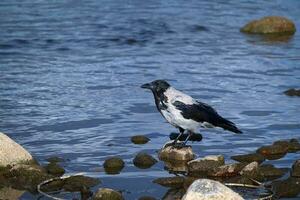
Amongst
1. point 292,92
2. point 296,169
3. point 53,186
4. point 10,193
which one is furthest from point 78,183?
point 292,92

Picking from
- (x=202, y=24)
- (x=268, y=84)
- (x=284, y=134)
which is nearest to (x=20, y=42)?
(x=202, y=24)

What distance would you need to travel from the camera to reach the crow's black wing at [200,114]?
12.2m

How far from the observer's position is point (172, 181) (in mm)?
10742

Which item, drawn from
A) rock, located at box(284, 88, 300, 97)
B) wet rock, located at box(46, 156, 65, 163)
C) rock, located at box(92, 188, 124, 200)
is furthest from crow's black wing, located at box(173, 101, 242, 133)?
rock, located at box(284, 88, 300, 97)

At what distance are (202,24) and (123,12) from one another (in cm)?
437

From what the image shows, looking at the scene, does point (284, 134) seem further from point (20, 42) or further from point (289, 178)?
point (20, 42)

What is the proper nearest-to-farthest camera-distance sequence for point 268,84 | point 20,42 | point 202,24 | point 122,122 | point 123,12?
1. point 122,122
2. point 268,84
3. point 20,42
4. point 202,24
5. point 123,12

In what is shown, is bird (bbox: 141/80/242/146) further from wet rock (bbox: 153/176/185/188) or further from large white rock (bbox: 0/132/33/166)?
large white rock (bbox: 0/132/33/166)

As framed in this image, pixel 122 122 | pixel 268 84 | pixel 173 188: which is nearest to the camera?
pixel 173 188

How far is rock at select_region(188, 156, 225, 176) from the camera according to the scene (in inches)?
448

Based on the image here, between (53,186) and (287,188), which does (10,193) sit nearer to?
(53,186)

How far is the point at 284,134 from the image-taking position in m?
13.7

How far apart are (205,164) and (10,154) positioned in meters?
2.90

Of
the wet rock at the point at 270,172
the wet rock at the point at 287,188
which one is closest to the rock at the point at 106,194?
the wet rock at the point at 287,188
